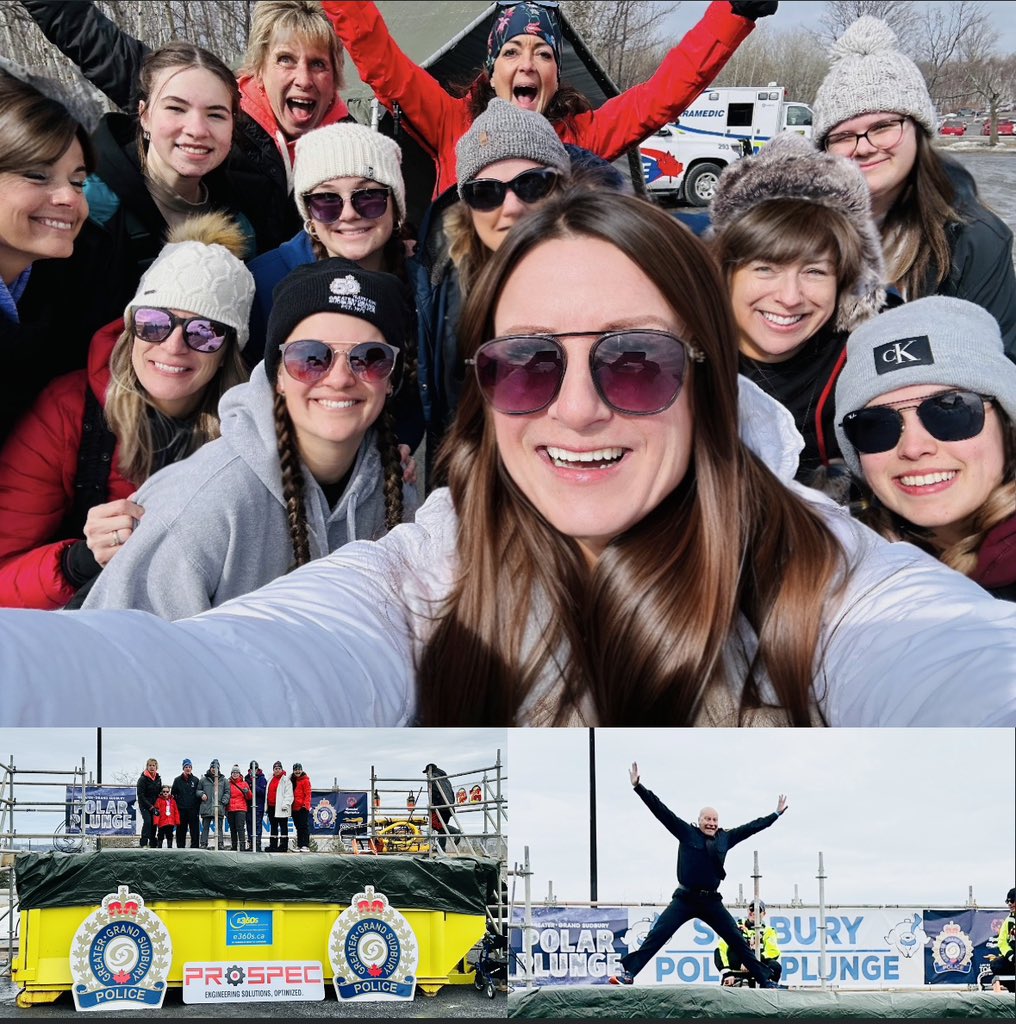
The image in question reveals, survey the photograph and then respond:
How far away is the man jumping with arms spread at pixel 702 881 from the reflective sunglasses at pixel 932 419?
3.51ft

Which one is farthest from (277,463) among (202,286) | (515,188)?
(515,188)

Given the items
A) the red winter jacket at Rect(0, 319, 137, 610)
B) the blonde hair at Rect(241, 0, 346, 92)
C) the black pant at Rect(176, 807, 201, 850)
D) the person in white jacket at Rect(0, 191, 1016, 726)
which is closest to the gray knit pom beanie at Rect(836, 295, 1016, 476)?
the person in white jacket at Rect(0, 191, 1016, 726)

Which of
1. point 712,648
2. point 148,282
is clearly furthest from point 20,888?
point 712,648

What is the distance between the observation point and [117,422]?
3.21 m

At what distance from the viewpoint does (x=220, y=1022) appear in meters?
3.37

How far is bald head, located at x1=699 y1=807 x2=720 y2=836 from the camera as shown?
3.34m

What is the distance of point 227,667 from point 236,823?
1.28 meters

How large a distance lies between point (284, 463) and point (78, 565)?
2.11 feet

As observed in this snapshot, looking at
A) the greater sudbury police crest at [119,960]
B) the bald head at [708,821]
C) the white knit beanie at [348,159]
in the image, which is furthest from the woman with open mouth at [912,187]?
the greater sudbury police crest at [119,960]

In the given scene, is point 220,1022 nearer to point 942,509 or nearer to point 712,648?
point 712,648

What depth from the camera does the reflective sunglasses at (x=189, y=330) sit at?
10.4ft

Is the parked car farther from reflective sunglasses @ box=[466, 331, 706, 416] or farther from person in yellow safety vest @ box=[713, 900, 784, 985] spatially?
person in yellow safety vest @ box=[713, 900, 784, 985]

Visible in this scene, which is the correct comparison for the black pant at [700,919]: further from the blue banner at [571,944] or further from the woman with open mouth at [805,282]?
the woman with open mouth at [805,282]

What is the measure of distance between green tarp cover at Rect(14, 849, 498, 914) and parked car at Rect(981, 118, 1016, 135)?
269 centimetres
